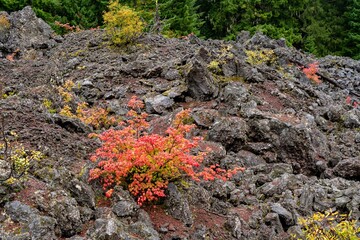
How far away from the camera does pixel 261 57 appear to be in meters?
22.3

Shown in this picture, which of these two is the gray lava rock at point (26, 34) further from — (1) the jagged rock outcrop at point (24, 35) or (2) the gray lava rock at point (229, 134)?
(2) the gray lava rock at point (229, 134)

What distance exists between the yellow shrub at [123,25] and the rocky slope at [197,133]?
0.61 metres

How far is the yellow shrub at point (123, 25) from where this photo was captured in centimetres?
2161

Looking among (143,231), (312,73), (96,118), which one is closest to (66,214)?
(143,231)

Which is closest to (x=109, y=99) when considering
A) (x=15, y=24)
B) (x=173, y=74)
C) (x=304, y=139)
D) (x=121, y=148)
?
(x=173, y=74)

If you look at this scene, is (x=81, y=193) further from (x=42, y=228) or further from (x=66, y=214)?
(x=42, y=228)

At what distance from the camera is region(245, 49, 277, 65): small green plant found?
21.3 meters

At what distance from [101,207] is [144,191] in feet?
2.74

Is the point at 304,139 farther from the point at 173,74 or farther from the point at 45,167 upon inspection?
the point at 45,167

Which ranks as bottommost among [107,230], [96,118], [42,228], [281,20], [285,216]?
[281,20]

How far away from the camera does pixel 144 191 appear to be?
804 cm

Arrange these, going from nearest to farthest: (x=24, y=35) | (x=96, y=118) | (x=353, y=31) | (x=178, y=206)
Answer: (x=178, y=206) < (x=96, y=118) < (x=24, y=35) < (x=353, y=31)

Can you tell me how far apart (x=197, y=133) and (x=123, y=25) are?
11016 millimetres

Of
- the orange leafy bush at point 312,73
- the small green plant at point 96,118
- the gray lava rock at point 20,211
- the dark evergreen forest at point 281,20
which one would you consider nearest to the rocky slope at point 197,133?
the gray lava rock at point 20,211
